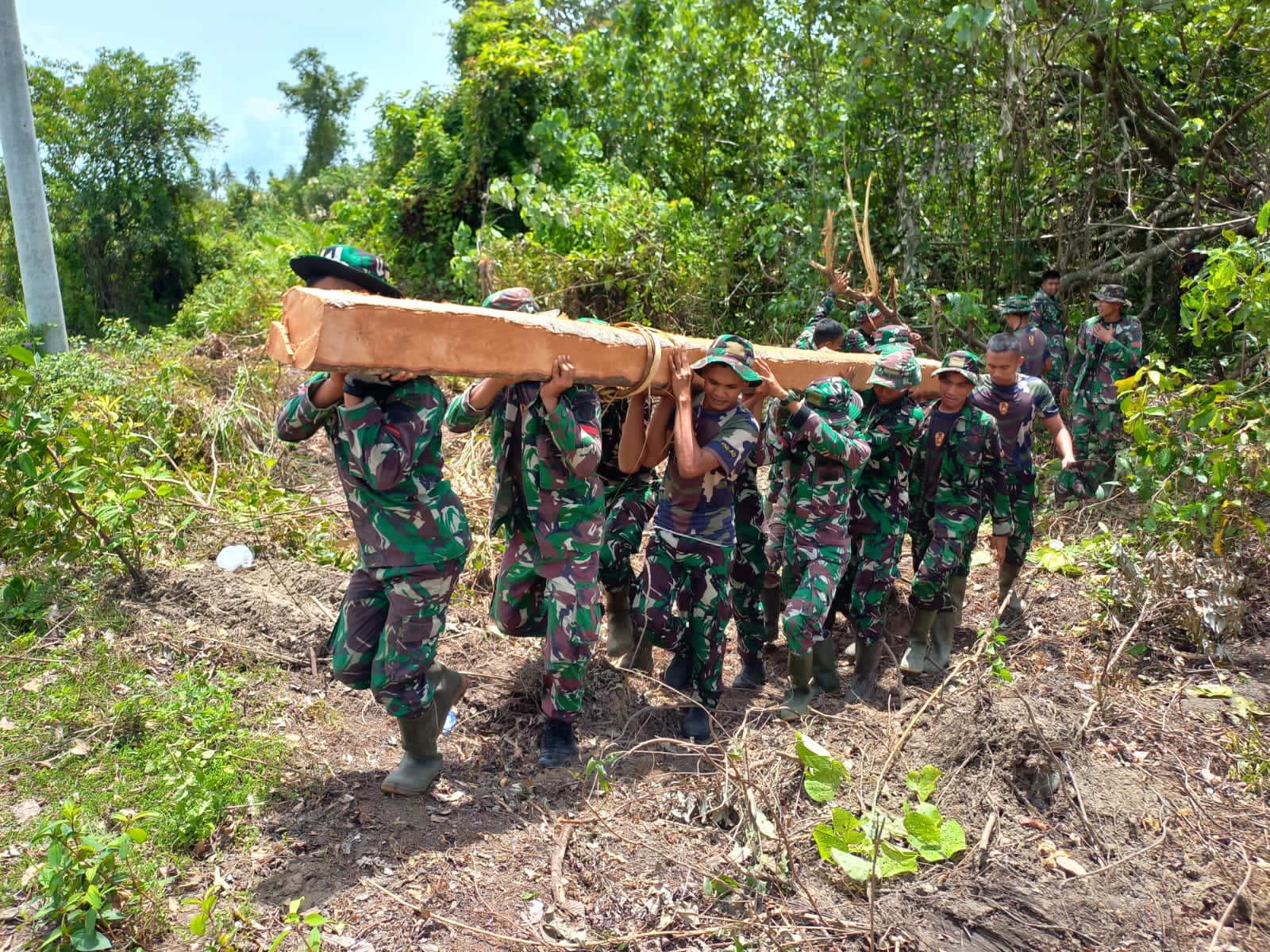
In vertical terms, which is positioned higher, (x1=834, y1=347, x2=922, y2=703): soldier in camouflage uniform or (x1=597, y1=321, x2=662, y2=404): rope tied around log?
(x1=597, y1=321, x2=662, y2=404): rope tied around log

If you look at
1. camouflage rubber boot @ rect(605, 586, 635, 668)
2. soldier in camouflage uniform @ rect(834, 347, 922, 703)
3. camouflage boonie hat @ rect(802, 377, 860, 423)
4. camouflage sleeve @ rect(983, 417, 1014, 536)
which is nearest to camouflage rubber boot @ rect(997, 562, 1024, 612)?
camouflage sleeve @ rect(983, 417, 1014, 536)

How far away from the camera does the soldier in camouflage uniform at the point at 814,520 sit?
175 inches

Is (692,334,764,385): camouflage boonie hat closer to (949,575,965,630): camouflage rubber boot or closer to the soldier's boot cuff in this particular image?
the soldier's boot cuff

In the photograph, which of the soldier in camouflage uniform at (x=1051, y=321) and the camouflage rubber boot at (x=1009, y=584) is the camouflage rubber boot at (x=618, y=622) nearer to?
the camouflage rubber boot at (x=1009, y=584)

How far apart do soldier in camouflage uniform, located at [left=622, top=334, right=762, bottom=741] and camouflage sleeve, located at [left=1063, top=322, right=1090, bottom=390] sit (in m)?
4.91

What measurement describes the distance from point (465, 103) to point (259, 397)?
21.9ft

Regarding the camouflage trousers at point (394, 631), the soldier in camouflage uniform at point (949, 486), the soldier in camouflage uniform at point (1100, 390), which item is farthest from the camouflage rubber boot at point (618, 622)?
the soldier in camouflage uniform at point (1100, 390)

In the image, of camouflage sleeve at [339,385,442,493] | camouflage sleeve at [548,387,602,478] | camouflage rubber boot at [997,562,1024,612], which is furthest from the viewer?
camouflage rubber boot at [997,562,1024,612]

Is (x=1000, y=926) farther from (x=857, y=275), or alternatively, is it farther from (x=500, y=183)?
(x=500, y=183)

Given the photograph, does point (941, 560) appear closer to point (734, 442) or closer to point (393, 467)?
point (734, 442)

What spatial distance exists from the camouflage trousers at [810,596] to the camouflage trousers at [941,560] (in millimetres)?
829

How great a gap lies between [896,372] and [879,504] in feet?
2.24

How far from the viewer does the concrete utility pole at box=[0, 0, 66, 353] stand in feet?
21.8

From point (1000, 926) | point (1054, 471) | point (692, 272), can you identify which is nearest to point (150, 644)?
point (1000, 926)
